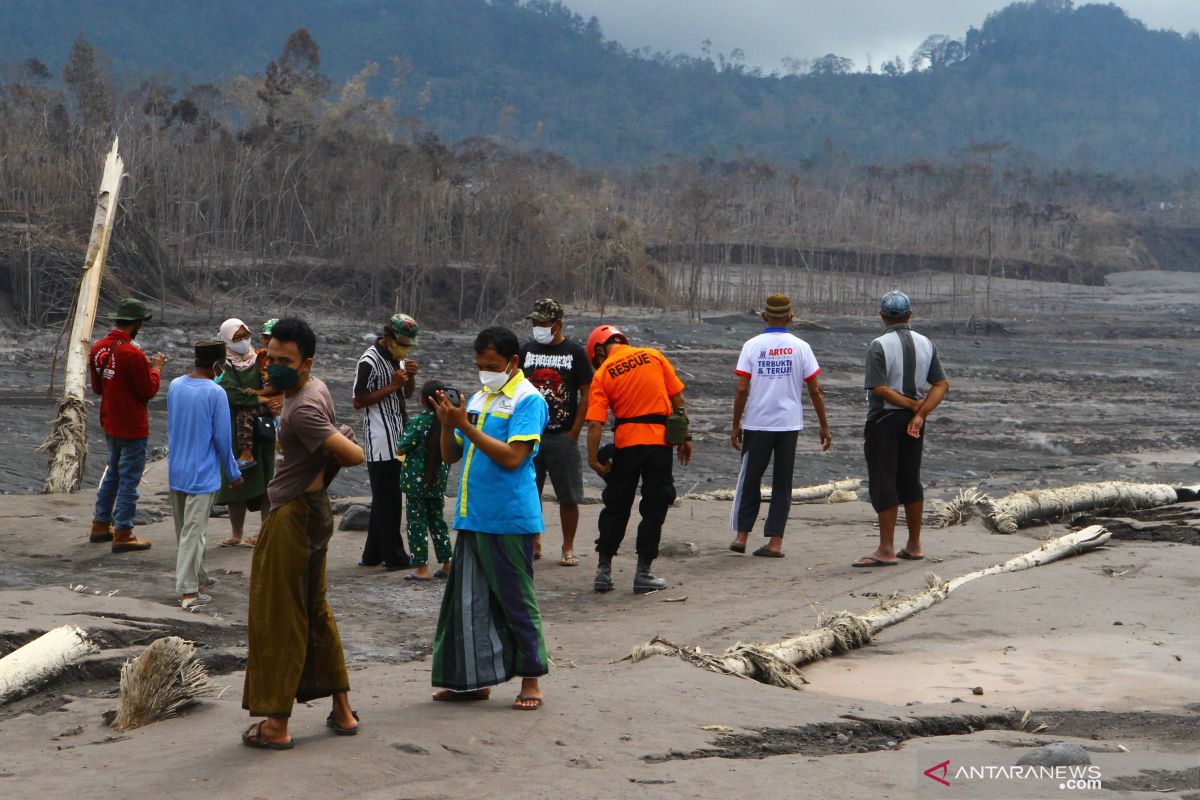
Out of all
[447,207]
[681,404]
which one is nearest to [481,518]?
[681,404]

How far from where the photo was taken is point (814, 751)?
4.62 m

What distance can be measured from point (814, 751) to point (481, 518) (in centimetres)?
145

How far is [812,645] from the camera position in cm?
606

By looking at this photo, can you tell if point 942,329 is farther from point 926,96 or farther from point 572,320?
point 926,96

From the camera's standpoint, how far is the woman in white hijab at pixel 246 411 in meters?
8.10

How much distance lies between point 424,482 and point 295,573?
3.18 metres

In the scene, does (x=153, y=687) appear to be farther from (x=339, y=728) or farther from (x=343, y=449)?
(x=343, y=449)

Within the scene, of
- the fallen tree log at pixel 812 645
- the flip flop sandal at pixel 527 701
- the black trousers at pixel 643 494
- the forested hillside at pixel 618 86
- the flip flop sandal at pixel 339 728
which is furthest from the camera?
the forested hillside at pixel 618 86

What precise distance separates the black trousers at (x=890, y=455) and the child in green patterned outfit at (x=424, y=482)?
2553mm

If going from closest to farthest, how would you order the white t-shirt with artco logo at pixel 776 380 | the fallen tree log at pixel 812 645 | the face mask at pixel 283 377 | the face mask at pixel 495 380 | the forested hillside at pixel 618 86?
the face mask at pixel 283 377 < the face mask at pixel 495 380 < the fallen tree log at pixel 812 645 < the white t-shirt with artco logo at pixel 776 380 < the forested hillside at pixel 618 86

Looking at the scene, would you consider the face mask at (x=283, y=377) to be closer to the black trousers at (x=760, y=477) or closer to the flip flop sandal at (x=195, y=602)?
the flip flop sandal at (x=195, y=602)

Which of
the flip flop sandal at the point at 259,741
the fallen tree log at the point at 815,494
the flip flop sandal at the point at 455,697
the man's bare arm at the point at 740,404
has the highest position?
the man's bare arm at the point at 740,404

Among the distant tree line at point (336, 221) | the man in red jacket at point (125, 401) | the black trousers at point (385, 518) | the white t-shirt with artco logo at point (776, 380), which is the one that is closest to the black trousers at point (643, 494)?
the white t-shirt with artco logo at point (776, 380)

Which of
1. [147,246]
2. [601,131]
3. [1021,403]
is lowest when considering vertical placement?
[1021,403]
